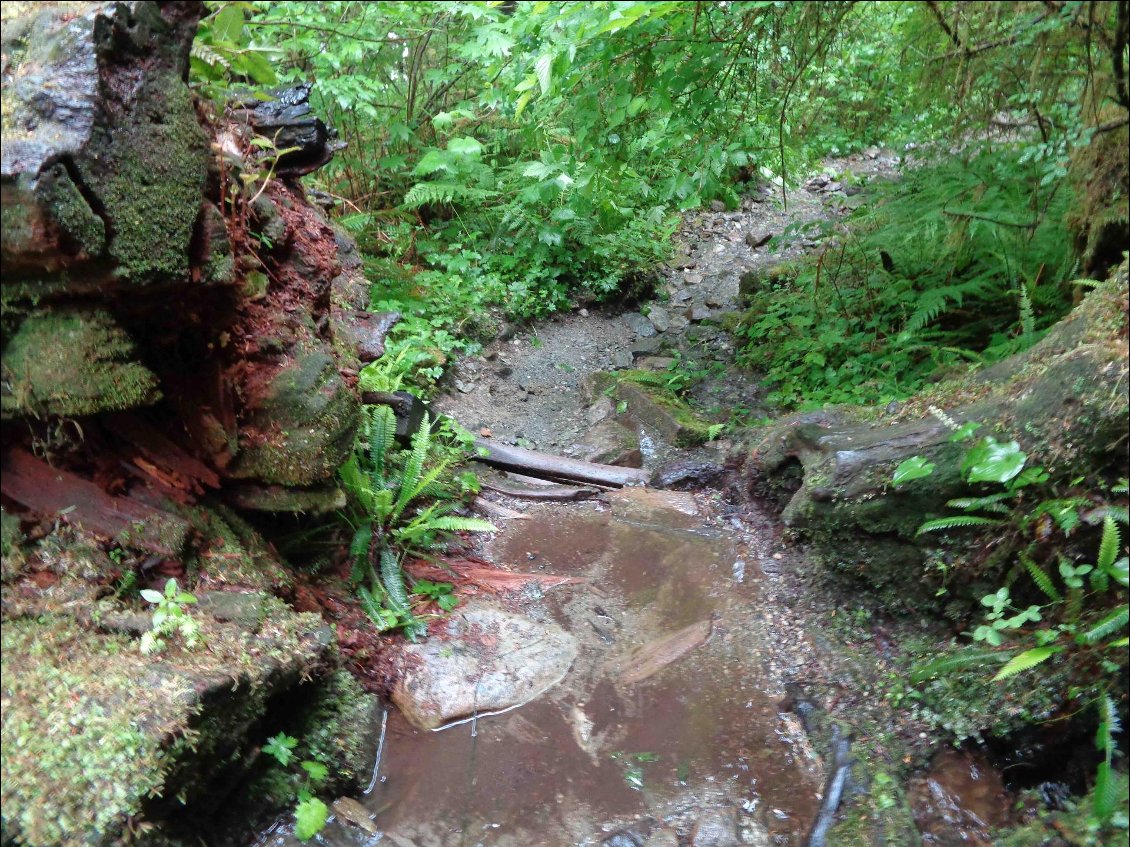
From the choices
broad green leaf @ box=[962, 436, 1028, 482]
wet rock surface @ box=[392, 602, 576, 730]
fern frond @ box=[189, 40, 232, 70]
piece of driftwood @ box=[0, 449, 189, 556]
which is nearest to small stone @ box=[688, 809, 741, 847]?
wet rock surface @ box=[392, 602, 576, 730]

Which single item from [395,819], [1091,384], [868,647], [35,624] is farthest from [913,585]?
[35,624]

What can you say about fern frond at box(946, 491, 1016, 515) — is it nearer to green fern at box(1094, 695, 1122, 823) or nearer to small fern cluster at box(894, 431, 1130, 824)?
small fern cluster at box(894, 431, 1130, 824)

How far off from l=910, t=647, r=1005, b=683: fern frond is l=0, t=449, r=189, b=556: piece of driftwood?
358 cm

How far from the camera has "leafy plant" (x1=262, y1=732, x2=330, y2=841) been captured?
2863 millimetres

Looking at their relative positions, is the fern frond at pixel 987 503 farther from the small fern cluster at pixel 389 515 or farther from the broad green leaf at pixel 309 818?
the broad green leaf at pixel 309 818

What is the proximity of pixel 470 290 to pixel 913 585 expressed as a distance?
251 inches

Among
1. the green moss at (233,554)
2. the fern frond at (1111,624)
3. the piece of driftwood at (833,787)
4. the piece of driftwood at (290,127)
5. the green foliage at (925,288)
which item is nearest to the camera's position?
the fern frond at (1111,624)

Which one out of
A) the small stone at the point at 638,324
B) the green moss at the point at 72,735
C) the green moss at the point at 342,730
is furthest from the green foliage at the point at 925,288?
the green moss at the point at 72,735

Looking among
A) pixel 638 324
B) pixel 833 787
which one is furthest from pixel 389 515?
pixel 638 324

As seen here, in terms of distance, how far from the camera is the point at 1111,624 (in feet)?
8.68

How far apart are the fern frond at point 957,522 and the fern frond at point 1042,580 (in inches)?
8.7

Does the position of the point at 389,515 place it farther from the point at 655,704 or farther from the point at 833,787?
the point at 833,787

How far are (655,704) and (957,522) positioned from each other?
71.7 inches

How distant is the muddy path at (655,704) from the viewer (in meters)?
3.10
